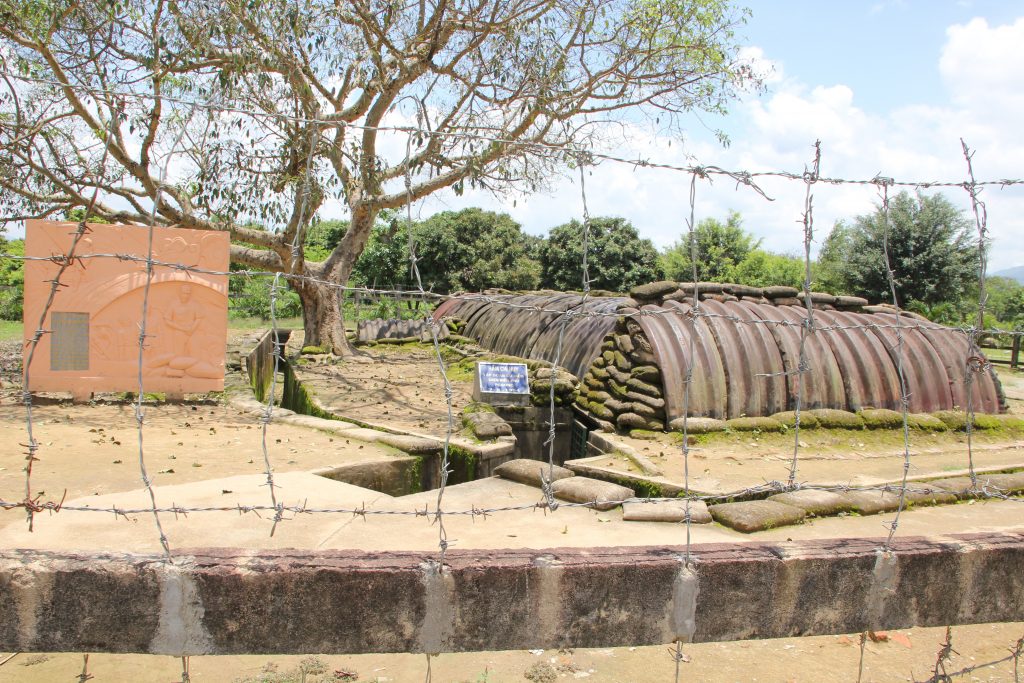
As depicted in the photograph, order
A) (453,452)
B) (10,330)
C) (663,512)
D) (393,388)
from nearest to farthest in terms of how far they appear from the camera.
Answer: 1. (663,512)
2. (453,452)
3. (393,388)
4. (10,330)

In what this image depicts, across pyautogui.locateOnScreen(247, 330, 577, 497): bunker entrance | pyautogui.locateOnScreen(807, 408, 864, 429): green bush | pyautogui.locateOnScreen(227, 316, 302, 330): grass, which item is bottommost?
pyautogui.locateOnScreen(247, 330, 577, 497): bunker entrance

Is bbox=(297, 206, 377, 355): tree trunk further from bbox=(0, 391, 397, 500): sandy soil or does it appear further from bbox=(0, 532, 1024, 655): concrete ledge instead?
bbox=(0, 532, 1024, 655): concrete ledge

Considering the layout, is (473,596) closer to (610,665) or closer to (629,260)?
(610,665)

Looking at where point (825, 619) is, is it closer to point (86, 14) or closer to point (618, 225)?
point (86, 14)

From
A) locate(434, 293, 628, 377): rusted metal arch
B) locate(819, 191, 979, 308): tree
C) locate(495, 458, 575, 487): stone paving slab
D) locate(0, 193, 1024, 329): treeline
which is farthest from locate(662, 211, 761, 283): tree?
locate(495, 458, 575, 487): stone paving slab

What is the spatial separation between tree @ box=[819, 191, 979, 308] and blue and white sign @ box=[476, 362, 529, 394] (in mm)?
15903

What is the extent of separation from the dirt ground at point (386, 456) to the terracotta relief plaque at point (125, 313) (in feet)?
1.22

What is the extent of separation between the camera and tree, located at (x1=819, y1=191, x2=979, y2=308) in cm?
2220

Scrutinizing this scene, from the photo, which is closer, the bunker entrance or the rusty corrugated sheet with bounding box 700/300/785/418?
the bunker entrance

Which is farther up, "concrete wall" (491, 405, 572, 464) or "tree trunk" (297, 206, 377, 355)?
"tree trunk" (297, 206, 377, 355)

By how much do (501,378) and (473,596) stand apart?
6083mm

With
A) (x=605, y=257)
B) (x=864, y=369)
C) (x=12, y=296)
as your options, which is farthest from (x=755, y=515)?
(x=12, y=296)

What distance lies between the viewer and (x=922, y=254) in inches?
878

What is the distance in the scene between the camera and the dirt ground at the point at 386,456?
139 inches
